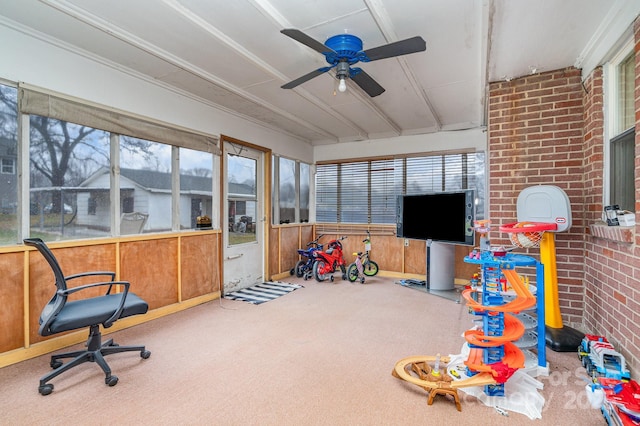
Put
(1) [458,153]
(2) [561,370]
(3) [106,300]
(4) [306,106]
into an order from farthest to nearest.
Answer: (1) [458,153] → (4) [306,106] → (3) [106,300] → (2) [561,370]

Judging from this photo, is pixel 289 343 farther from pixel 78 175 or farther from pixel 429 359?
pixel 78 175

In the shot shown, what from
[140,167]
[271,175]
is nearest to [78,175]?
[140,167]

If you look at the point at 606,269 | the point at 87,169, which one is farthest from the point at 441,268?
the point at 87,169

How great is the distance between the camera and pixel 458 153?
538 centimetres

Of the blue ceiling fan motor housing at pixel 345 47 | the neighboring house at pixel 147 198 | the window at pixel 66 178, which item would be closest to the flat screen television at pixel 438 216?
the blue ceiling fan motor housing at pixel 345 47

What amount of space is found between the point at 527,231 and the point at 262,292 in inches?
140

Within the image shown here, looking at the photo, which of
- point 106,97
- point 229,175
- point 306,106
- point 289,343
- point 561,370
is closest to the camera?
point 561,370

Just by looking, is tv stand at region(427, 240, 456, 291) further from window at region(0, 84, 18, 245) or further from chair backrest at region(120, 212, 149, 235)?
window at region(0, 84, 18, 245)

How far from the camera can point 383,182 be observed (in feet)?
20.0

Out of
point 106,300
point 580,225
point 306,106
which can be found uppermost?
point 306,106

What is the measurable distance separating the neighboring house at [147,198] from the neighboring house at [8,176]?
1.57ft

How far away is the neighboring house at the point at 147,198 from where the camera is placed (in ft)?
10.2

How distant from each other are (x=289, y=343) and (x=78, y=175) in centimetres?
256

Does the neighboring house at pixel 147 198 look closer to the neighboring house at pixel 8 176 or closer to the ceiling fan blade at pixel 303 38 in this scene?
the neighboring house at pixel 8 176
